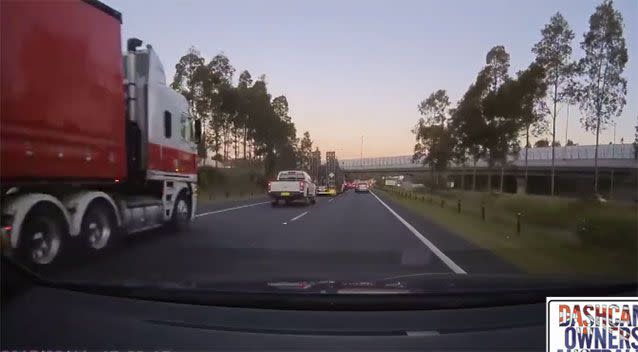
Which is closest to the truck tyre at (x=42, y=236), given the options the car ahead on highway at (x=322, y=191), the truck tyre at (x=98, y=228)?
the truck tyre at (x=98, y=228)

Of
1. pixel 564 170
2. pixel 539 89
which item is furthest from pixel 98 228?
pixel 564 170

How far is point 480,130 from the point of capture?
36.5m

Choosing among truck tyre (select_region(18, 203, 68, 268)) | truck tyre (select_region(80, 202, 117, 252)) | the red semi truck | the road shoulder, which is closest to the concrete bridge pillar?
the road shoulder

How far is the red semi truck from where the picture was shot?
668cm

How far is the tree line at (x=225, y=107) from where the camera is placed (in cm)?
1230

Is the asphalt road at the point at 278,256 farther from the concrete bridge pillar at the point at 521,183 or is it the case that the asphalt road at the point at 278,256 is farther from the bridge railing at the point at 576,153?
the concrete bridge pillar at the point at 521,183

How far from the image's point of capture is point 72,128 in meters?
7.95

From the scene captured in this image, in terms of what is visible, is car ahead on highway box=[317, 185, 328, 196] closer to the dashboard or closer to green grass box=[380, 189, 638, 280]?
green grass box=[380, 189, 638, 280]

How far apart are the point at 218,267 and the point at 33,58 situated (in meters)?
3.55

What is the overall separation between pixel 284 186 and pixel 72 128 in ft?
74.8

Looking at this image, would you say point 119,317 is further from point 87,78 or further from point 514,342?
point 87,78

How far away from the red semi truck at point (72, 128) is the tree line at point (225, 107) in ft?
4.00

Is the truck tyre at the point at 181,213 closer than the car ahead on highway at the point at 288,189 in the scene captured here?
Yes

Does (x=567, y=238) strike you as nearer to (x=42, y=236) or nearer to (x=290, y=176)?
(x=42, y=236)
